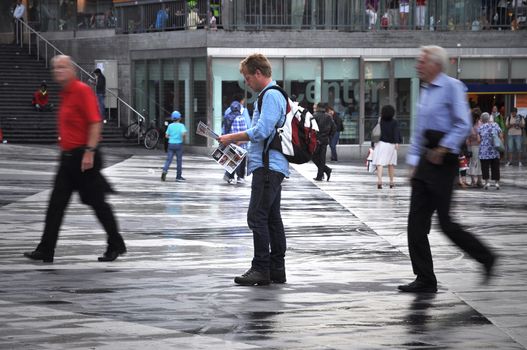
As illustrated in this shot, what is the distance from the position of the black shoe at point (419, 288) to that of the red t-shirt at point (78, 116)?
11.1 feet

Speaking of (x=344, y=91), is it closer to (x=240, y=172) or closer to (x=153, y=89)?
(x=153, y=89)

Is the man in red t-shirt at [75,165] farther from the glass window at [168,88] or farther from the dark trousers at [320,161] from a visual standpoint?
the glass window at [168,88]

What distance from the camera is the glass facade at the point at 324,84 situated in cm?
4306

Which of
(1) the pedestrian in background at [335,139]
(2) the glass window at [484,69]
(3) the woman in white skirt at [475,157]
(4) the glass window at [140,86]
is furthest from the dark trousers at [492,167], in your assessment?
(4) the glass window at [140,86]

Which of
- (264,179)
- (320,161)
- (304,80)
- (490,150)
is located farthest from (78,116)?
(304,80)

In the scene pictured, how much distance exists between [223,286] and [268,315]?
4.97 feet

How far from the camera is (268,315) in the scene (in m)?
8.89

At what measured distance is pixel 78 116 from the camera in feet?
38.7

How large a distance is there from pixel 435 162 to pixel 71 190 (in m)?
3.68

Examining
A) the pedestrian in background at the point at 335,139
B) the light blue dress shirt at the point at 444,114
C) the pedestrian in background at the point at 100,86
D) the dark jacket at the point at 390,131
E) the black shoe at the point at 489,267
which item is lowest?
the pedestrian in background at the point at 335,139

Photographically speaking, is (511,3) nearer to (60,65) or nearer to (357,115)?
(357,115)

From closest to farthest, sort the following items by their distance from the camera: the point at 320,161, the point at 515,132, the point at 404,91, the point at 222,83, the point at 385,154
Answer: the point at 385,154, the point at 320,161, the point at 515,132, the point at 222,83, the point at 404,91

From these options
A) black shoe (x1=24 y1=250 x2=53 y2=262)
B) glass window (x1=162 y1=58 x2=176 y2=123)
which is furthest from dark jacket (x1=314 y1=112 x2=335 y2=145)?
black shoe (x1=24 y1=250 x2=53 y2=262)

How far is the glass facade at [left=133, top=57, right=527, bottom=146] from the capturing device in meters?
43.1
